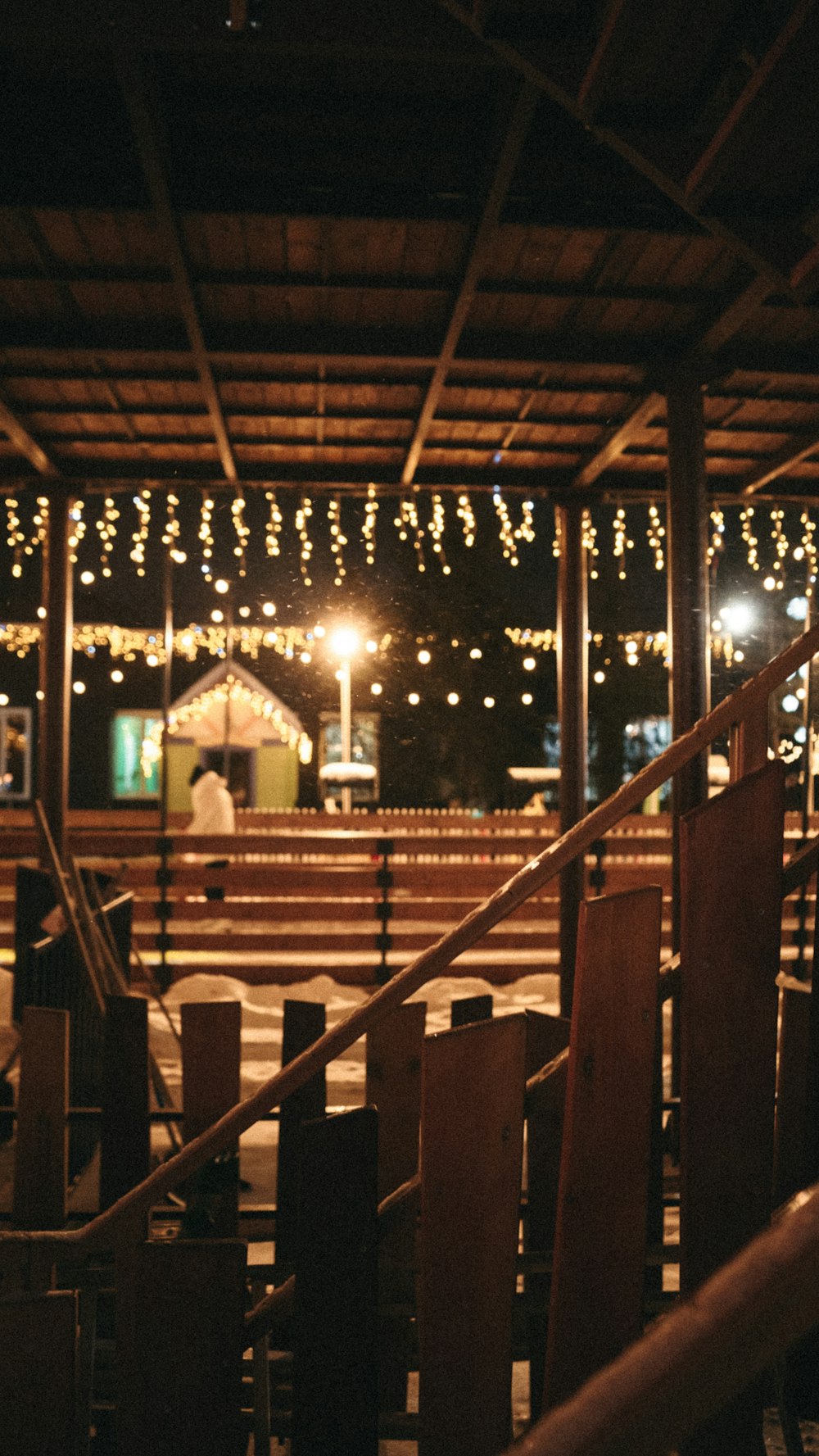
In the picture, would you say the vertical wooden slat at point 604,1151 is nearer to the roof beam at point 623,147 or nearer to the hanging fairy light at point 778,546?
the roof beam at point 623,147

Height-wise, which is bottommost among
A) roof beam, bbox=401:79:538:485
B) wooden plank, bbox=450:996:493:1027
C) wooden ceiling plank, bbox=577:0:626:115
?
wooden plank, bbox=450:996:493:1027

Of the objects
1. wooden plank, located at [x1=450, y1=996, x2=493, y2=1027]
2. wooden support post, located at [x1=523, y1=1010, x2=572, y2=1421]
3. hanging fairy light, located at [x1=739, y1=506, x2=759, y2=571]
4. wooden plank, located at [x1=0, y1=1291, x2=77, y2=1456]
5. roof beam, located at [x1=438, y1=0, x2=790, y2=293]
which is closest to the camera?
wooden plank, located at [x1=0, y1=1291, x2=77, y2=1456]

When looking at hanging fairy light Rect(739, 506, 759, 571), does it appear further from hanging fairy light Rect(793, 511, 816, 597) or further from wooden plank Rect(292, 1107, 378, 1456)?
wooden plank Rect(292, 1107, 378, 1456)

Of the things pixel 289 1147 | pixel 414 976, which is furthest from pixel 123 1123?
pixel 414 976

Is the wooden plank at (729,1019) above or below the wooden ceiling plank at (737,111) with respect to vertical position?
below

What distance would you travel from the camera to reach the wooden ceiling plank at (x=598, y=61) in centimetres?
213

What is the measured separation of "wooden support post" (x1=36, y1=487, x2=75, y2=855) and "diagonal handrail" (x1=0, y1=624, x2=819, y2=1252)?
5.55m

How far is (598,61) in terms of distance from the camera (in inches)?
89.9

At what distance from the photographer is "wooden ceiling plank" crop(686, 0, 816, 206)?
196 cm

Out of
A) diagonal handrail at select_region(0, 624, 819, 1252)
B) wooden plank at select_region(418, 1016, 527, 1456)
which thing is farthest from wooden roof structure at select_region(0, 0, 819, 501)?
wooden plank at select_region(418, 1016, 527, 1456)

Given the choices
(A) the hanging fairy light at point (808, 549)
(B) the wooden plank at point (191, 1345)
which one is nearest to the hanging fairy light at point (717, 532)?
(A) the hanging fairy light at point (808, 549)

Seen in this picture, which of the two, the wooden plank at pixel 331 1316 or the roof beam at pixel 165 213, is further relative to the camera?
the roof beam at pixel 165 213

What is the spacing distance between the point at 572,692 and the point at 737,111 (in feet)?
17.2

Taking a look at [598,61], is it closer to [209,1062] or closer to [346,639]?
[209,1062]
